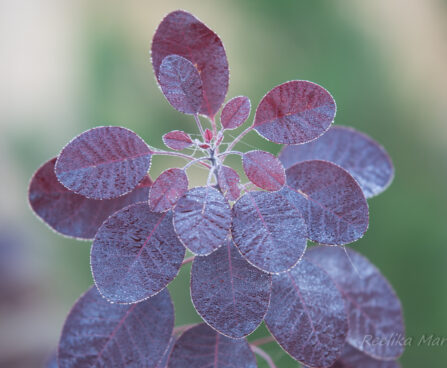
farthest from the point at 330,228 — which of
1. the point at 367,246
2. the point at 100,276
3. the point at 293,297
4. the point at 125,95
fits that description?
the point at 125,95

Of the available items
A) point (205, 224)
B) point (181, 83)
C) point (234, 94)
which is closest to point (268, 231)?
point (205, 224)

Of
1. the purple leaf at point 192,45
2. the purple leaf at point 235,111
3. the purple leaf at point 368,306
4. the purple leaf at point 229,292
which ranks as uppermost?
the purple leaf at point 192,45

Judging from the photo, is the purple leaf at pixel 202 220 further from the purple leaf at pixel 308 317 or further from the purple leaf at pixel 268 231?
the purple leaf at pixel 308 317

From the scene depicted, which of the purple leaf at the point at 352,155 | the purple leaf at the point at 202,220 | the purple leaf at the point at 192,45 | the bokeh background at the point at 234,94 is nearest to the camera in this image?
the purple leaf at the point at 202,220

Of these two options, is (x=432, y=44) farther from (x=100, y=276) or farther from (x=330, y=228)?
(x=100, y=276)

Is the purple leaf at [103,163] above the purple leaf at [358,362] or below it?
above

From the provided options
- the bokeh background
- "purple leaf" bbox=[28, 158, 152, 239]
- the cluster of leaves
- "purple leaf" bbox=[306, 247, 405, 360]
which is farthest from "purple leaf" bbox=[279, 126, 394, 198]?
the bokeh background

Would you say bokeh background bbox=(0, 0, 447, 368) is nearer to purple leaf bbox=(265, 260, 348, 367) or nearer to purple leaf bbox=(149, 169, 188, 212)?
purple leaf bbox=(265, 260, 348, 367)

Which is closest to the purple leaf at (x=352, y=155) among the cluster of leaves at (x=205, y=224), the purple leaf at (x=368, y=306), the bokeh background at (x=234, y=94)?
the cluster of leaves at (x=205, y=224)
